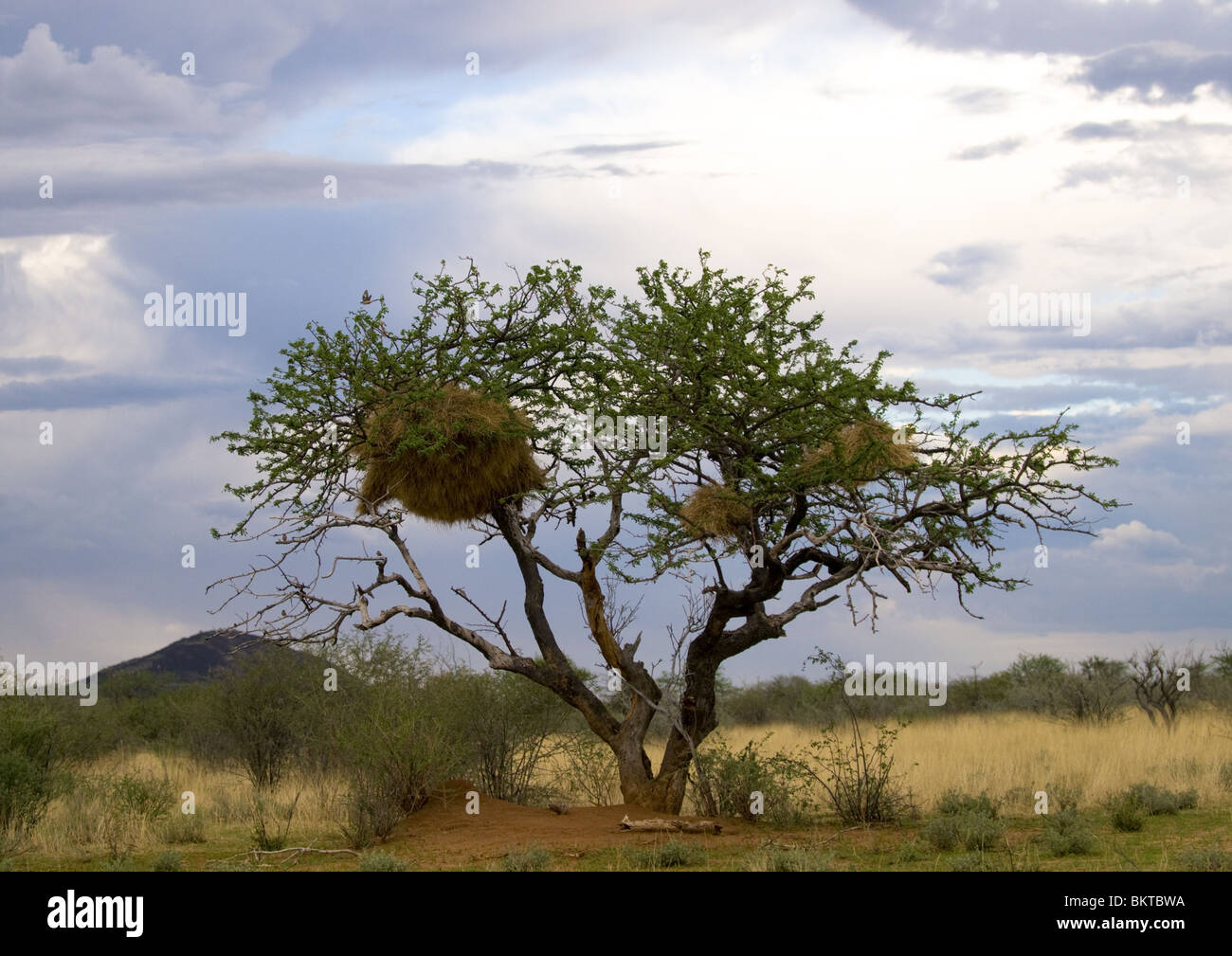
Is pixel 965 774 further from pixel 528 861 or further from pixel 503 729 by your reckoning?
pixel 528 861

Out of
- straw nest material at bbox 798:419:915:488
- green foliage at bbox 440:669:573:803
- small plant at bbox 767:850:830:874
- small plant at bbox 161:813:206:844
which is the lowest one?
small plant at bbox 161:813:206:844

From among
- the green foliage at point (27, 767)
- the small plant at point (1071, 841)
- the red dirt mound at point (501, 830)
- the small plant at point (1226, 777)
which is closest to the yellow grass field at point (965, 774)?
the small plant at point (1226, 777)

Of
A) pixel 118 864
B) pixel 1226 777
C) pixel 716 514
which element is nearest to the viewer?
pixel 118 864

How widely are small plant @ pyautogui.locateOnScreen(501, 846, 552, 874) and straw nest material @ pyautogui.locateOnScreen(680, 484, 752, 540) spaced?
431 cm

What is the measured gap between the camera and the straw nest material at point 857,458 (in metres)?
13.0

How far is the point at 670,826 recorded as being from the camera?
44.1 ft

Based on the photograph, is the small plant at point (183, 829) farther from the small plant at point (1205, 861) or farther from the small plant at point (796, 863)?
the small plant at point (1205, 861)

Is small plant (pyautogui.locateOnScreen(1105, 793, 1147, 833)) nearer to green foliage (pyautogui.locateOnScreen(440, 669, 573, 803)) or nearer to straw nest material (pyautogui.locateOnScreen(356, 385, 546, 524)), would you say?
green foliage (pyautogui.locateOnScreen(440, 669, 573, 803))

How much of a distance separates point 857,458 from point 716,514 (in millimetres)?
2080

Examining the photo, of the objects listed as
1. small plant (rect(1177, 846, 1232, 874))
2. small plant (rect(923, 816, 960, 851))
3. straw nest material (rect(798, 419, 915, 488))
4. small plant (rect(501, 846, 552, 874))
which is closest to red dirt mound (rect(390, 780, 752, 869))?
small plant (rect(501, 846, 552, 874))

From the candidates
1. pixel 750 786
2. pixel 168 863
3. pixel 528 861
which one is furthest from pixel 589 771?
pixel 168 863

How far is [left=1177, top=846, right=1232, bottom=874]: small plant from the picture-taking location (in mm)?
10656
